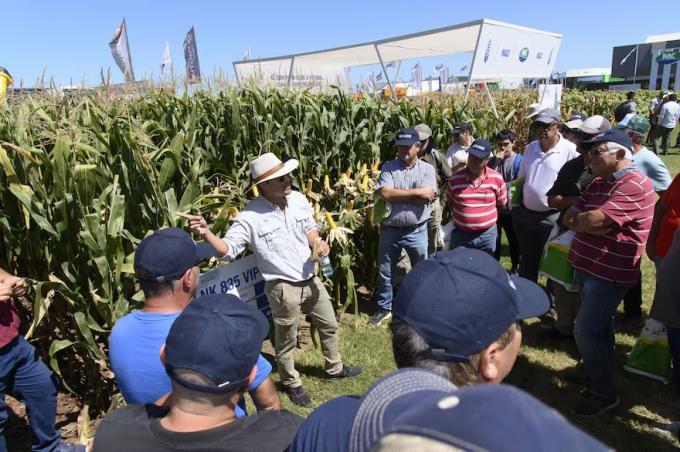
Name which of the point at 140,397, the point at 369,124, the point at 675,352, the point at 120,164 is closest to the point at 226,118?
the point at 120,164

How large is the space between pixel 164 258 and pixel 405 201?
3005mm

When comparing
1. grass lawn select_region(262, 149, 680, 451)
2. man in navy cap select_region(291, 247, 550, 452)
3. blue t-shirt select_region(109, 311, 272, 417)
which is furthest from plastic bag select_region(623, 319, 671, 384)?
blue t-shirt select_region(109, 311, 272, 417)

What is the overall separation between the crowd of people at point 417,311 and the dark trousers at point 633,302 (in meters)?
0.01

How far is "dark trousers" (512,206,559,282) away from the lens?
466 centimetres

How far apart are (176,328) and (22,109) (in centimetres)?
265

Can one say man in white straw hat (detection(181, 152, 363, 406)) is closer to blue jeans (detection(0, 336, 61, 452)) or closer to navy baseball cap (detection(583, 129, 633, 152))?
blue jeans (detection(0, 336, 61, 452))

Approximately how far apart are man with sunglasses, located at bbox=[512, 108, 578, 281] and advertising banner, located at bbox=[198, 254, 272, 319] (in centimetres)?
275

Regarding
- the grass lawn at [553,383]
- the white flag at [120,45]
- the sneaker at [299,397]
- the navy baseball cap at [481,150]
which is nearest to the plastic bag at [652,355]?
the grass lawn at [553,383]

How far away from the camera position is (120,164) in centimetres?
327

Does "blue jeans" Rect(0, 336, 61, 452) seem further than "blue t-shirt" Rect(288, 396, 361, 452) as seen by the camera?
Yes

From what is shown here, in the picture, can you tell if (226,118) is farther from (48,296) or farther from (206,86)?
(48,296)

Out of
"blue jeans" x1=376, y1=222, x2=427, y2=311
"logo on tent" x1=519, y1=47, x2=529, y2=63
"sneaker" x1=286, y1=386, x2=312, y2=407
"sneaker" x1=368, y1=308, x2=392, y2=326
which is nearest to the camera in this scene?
"sneaker" x1=286, y1=386, x2=312, y2=407

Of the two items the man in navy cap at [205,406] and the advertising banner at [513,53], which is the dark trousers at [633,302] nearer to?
the advertising banner at [513,53]

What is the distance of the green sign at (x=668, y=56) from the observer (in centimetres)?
3822
